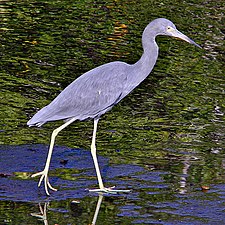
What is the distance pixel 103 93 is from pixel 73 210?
4.32ft

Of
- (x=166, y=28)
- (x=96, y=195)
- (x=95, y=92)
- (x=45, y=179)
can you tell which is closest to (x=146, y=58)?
(x=166, y=28)

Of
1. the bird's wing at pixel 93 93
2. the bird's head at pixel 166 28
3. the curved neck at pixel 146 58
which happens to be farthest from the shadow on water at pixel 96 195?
the bird's head at pixel 166 28

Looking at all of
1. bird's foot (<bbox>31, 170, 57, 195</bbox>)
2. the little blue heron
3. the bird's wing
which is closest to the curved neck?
the little blue heron

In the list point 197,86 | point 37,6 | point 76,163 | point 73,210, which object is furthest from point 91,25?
point 73,210

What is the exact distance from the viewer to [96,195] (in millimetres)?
6875

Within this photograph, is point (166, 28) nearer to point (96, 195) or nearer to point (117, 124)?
point (96, 195)

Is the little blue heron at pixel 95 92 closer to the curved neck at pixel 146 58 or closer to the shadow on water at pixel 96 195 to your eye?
the curved neck at pixel 146 58

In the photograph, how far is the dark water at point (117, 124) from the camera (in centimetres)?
663

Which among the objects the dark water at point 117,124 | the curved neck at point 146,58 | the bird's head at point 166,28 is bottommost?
the dark water at point 117,124

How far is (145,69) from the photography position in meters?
7.40

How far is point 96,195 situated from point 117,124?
7.66 ft

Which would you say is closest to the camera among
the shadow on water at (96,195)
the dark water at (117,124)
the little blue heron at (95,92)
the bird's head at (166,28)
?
the shadow on water at (96,195)

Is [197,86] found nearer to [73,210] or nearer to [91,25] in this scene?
[91,25]

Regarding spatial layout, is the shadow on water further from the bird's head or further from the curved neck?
the bird's head
